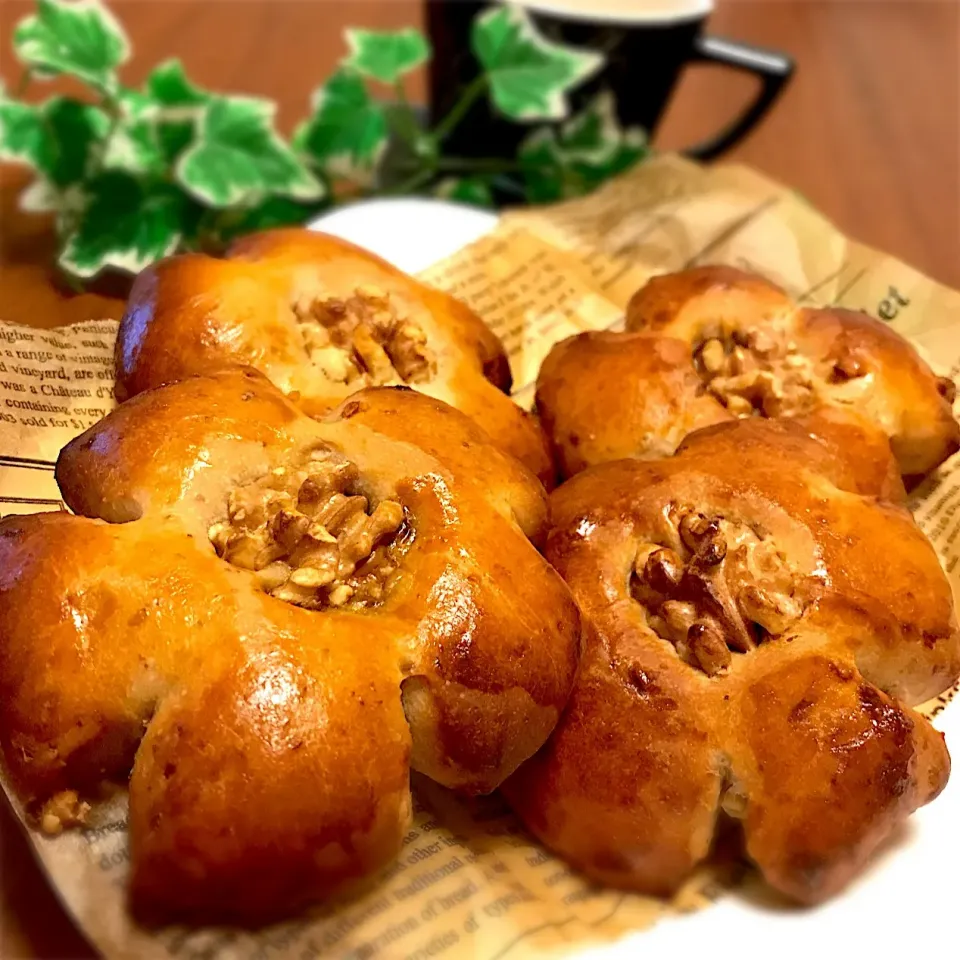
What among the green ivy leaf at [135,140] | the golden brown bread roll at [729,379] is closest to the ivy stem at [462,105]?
the green ivy leaf at [135,140]

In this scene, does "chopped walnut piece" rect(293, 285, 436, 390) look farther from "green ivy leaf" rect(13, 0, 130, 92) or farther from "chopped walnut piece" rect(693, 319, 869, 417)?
"green ivy leaf" rect(13, 0, 130, 92)

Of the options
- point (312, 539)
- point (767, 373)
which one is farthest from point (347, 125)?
point (312, 539)

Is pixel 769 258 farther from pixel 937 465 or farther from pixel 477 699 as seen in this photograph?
pixel 477 699

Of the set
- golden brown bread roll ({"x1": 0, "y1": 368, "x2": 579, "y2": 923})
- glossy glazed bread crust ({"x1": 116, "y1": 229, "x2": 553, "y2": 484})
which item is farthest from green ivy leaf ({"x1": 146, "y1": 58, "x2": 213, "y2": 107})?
golden brown bread roll ({"x1": 0, "y1": 368, "x2": 579, "y2": 923})

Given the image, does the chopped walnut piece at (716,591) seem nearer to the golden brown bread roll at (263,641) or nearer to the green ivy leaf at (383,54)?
the golden brown bread roll at (263,641)

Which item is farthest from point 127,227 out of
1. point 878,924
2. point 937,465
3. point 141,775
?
point 878,924
